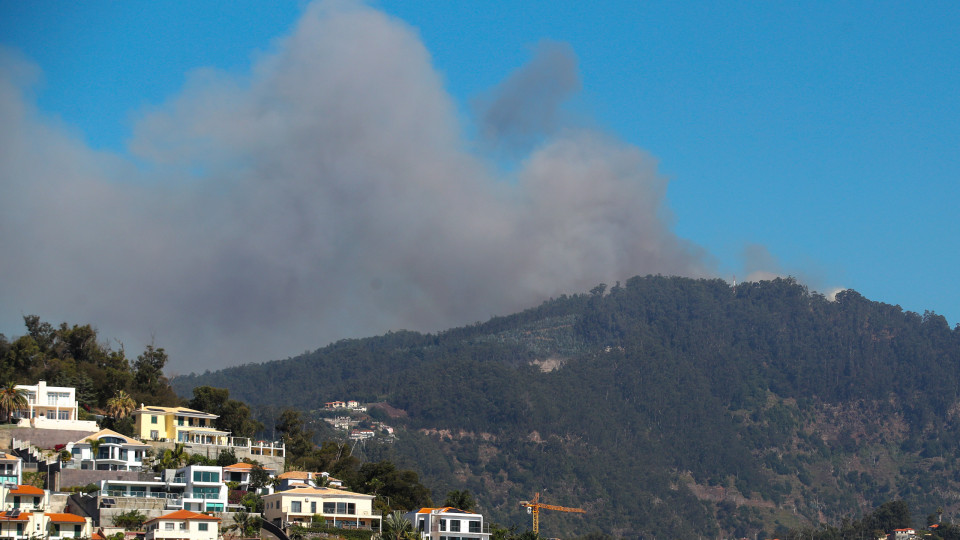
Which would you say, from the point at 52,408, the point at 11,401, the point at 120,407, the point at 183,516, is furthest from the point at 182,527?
the point at 120,407

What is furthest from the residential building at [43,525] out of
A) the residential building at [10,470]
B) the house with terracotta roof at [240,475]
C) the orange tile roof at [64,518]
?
the house with terracotta roof at [240,475]

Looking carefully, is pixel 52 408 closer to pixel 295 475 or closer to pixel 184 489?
pixel 184 489

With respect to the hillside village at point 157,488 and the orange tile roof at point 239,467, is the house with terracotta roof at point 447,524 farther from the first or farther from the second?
the orange tile roof at point 239,467

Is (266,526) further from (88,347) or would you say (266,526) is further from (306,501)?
(88,347)

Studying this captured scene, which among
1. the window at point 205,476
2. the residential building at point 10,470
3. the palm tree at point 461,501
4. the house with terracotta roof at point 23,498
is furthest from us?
the palm tree at point 461,501

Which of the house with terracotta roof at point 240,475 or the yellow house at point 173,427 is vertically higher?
the yellow house at point 173,427

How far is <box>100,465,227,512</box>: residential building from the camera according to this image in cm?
9212

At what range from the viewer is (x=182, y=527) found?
87.0 meters

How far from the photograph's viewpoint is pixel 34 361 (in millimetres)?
119375

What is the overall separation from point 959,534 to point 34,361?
13518 centimetres

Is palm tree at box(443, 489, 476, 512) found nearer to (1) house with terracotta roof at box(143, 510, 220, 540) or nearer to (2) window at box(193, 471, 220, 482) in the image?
(2) window at box(193, 471, 220, 482)

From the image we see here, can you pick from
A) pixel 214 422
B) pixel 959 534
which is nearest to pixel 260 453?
pixel 214 422

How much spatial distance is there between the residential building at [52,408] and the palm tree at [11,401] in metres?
A: 0.77

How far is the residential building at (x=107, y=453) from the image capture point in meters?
96.4
